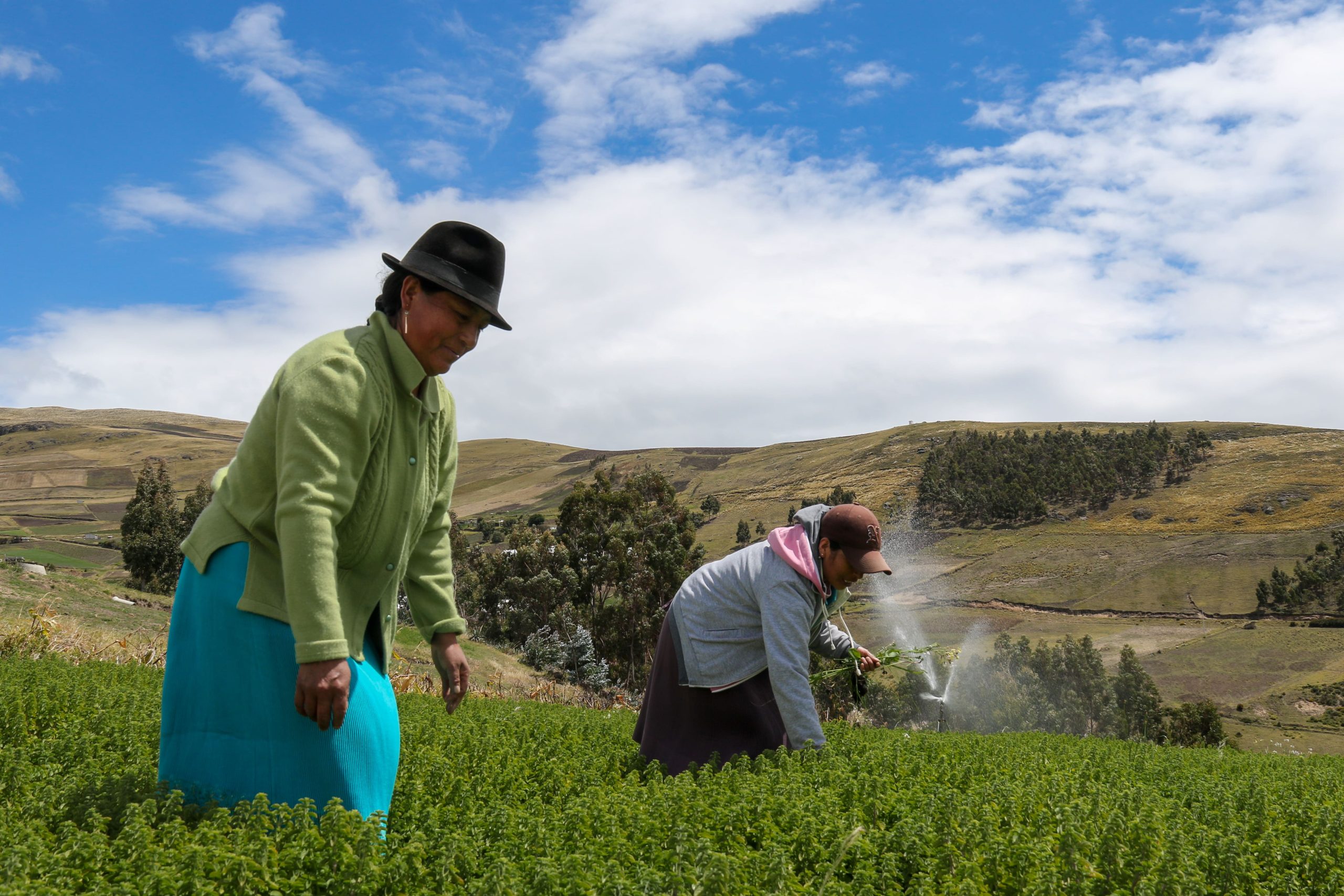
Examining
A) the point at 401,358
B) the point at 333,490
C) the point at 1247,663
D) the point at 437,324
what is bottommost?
the point at 1247,663

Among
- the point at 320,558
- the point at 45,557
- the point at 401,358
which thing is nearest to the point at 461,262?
the point at 401,358

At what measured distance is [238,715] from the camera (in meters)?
2.88

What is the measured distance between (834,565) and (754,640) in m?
0.55

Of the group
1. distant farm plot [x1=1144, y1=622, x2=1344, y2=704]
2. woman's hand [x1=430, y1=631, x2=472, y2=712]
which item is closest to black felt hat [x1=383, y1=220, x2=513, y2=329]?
woman's hand [x1=430, y1=631, x2=472, y2=712]

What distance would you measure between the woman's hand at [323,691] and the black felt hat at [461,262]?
3.85ft

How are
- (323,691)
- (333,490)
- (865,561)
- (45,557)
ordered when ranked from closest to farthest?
(323,691)
(333,490)
(865,561)
(45,557)

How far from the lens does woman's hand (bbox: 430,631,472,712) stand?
3.71m

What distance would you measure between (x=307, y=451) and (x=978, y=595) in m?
77.5

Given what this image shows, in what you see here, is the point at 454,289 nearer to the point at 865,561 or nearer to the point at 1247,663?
the point at 865,561

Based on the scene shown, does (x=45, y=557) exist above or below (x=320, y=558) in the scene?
below

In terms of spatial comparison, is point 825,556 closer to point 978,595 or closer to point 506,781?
point 506,781

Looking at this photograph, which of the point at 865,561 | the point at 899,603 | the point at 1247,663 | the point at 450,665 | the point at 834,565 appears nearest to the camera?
the point at 450,665

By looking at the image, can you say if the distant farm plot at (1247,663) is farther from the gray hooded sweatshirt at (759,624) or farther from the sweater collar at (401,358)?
the sweater collar at (401,358)

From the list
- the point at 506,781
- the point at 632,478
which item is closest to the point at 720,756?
the point at 506,781
